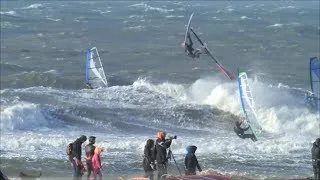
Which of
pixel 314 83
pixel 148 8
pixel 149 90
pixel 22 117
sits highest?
pixel 314 83

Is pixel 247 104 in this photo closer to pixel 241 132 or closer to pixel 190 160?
pixel 241 132

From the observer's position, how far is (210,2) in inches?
2623

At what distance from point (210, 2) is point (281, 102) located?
4200 cm

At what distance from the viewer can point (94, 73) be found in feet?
94.5

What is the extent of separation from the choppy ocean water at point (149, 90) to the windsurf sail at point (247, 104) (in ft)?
2.90

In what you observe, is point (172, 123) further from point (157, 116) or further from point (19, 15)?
point (19, 15)

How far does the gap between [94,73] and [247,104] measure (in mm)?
11987

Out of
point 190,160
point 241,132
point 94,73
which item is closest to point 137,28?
point 94,73

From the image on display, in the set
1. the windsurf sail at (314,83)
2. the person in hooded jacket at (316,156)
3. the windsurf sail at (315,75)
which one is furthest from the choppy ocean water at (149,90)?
the person in hooded jacket at (316,156)

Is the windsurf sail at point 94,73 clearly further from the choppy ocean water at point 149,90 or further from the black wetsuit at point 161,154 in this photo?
the black wetsuit at point 161,154

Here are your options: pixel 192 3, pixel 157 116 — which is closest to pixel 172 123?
pixel 157 116

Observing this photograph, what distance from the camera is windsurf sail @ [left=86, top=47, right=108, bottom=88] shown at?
2788cm

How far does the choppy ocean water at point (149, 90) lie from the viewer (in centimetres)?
1819

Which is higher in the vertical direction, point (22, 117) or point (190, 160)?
point (190, 160)
